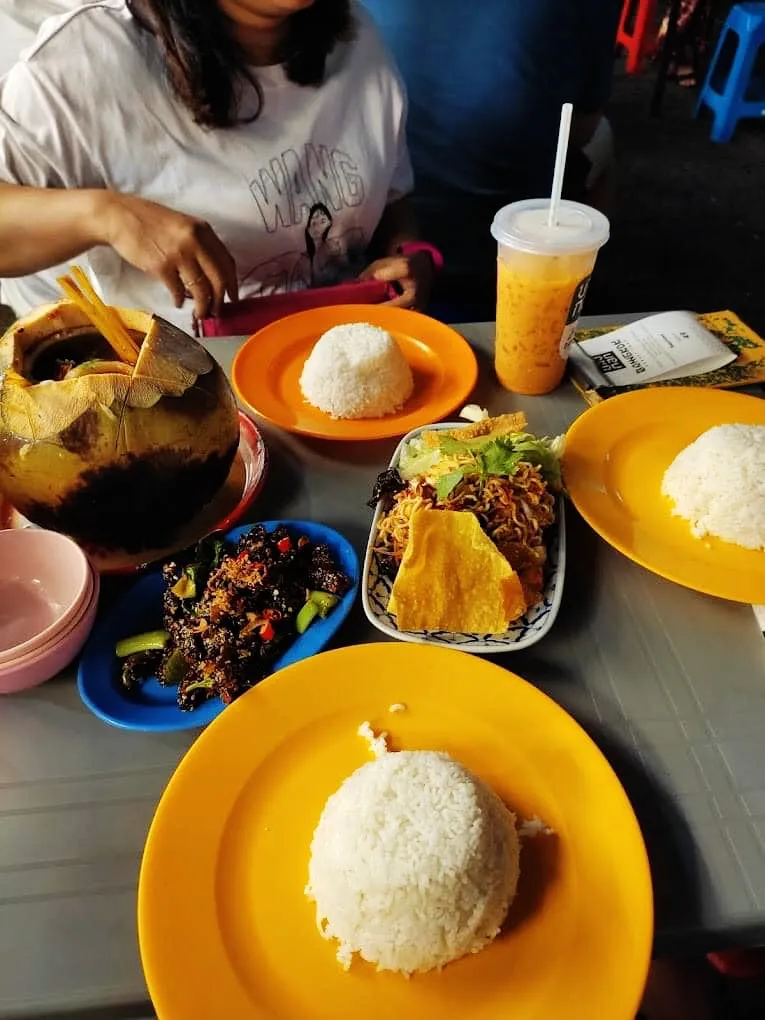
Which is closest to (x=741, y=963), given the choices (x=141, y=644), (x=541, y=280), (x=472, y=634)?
(x=472, y=634)

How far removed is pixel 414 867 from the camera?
0.70 meters

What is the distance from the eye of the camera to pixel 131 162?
156 centimetres

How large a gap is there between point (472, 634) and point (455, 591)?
0.19ft

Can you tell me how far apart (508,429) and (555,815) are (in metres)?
0.58

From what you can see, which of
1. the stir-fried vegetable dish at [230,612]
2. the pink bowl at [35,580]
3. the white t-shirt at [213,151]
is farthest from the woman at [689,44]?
the pink bowl at [35,580]

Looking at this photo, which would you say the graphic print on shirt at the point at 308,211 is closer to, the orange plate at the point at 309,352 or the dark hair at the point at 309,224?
the dark hair at the point at 309,224

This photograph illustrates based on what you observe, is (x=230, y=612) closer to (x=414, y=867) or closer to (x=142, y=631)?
(x=142, y=631)

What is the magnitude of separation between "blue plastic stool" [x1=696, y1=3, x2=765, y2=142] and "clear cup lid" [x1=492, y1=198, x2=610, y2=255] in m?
4.14

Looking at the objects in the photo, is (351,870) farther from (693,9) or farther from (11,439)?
(693,9)

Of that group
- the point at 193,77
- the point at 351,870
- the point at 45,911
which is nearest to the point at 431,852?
the point at 351,870

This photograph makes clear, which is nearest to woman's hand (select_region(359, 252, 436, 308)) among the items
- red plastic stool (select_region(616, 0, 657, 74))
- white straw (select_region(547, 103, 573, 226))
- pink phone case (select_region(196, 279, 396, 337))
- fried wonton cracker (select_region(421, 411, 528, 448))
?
pink phone case (select_region(196, 279, 396, 337))

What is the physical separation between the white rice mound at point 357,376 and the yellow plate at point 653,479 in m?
0.32

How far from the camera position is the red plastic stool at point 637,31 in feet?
17.0

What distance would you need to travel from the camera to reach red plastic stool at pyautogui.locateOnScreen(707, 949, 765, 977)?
3.59 ft
